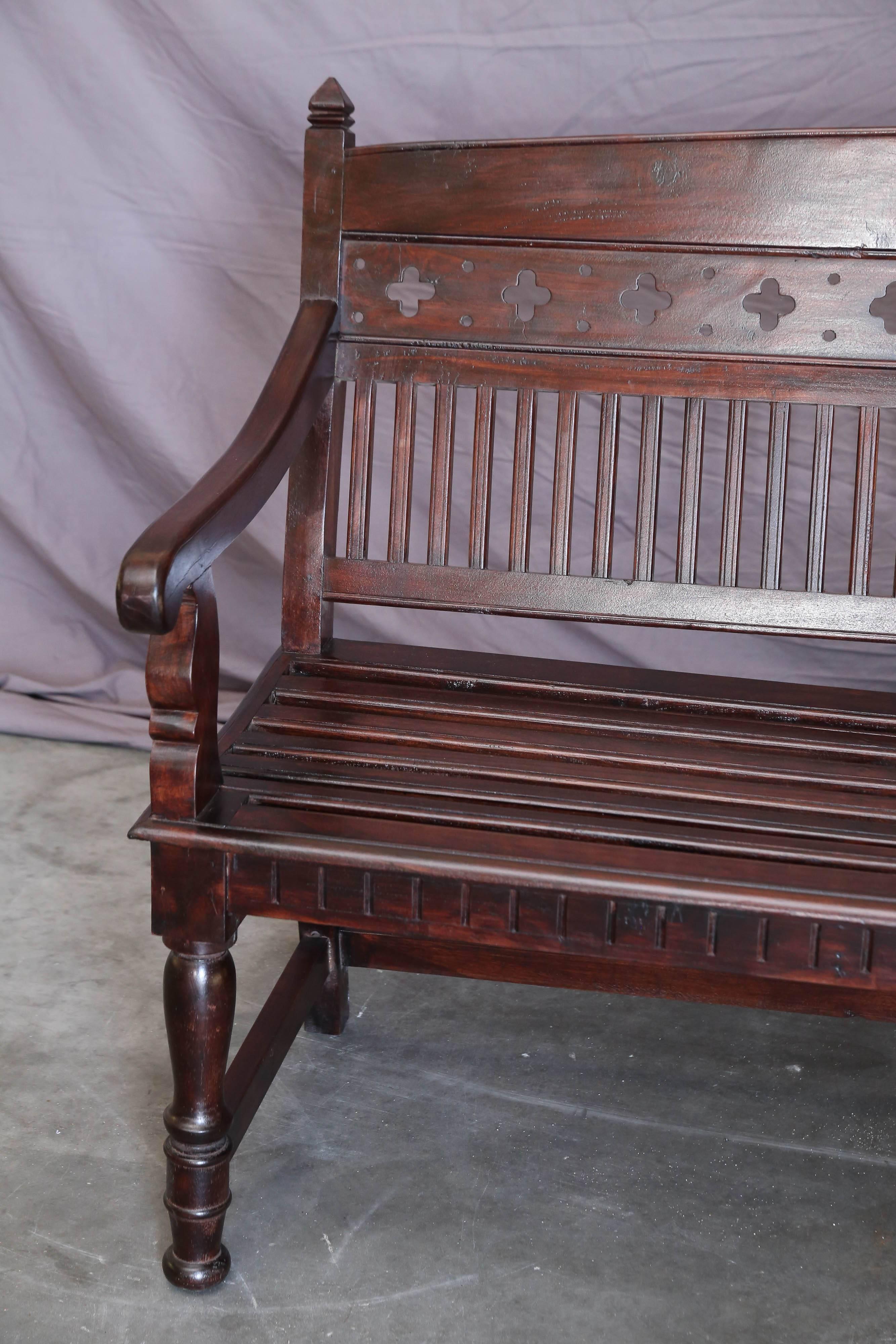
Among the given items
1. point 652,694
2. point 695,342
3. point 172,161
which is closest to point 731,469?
point 695,342

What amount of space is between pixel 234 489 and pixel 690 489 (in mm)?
746

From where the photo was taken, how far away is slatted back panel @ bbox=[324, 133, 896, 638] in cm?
195

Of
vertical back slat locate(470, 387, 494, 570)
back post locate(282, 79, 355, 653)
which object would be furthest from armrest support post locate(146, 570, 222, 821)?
vertical back slat locate(470, 387, 494, 570)

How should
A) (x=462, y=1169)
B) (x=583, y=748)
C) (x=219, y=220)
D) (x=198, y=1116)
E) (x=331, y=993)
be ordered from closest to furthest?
1. (x=198, y=1116)
2. (x=583, y=748)
3. (x=462, y=1169)
4. (x=331, y=993)
5. (x=219, y=220)

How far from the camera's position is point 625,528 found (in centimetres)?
317

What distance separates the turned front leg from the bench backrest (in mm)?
657

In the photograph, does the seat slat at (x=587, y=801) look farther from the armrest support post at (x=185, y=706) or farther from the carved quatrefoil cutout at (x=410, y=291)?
the carved quatrefoil cutout at (x=410, y=291)

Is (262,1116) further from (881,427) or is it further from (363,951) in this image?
(881,427)

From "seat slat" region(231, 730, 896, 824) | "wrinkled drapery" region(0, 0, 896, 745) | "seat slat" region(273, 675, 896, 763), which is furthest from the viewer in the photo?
"wrinkled drapery" region(0, 0, 896, 745)

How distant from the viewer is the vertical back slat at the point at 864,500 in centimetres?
198

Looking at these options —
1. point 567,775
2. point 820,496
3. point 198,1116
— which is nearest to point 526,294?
point 820,496

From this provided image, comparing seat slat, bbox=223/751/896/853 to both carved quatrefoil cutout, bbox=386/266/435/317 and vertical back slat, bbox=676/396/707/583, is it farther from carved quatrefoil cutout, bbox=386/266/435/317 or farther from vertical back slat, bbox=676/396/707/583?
carved quatrefoil cutout, bbox=386/266/435/317

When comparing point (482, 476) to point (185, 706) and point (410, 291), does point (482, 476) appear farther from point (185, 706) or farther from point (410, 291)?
point (410, 291)

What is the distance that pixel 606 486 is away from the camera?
206 centimetres
